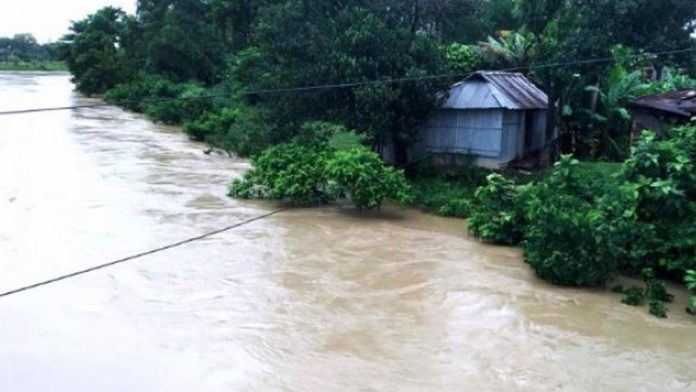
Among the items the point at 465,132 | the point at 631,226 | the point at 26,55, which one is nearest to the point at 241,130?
the point at 465,132

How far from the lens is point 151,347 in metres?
6.85

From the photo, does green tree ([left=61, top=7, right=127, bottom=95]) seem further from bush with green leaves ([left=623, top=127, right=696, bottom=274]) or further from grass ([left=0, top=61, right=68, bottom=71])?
bush with green leaves ([left=623, top=127, right=696, bottom=274])

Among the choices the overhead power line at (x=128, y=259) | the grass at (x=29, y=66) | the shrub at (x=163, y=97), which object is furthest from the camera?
the grass at (x=29, y=66)

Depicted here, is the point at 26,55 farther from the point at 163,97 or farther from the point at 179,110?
the point at 179,110

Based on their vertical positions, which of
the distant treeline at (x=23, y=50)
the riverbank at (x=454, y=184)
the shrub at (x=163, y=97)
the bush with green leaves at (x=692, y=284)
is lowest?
the bush with green leaves at (x=692, y=284)

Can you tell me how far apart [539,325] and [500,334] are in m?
0.59

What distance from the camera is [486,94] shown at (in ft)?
44.4

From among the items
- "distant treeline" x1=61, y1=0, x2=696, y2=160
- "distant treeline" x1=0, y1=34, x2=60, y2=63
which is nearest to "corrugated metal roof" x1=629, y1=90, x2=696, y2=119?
"distant treeline" x1=61, y1=0, x2=696, y2=160

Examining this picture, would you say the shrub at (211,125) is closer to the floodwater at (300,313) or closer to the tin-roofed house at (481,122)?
the floodwater at (300,313)

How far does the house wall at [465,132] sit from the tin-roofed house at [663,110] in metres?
2.79

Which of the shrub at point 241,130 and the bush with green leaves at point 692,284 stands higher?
the shrub at point 241,130

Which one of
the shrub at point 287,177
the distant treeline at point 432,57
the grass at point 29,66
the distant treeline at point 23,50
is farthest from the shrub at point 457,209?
the distant treeline at point 23,50

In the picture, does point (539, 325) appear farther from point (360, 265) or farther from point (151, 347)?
point (151, 347)

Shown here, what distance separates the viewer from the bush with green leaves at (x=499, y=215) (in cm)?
1065
